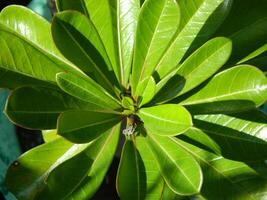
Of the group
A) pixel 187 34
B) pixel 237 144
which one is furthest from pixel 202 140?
pixel 187 34

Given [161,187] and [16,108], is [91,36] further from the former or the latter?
[161,187]

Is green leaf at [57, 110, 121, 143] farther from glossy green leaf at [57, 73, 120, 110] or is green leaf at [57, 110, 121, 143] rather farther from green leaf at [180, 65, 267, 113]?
green leaf at [180, 65, 267, 113]

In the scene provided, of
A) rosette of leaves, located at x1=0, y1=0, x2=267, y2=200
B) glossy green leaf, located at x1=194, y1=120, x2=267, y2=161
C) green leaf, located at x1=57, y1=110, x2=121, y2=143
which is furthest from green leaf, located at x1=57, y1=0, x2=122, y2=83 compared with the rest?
glossy green leaf, located at x1=194, y1=120, x2=267, y2=161

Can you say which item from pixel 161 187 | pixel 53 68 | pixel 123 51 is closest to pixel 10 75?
pixel 53 68

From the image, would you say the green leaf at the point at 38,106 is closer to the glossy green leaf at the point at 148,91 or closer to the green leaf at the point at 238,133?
the glossy green leaf at the point at 148,91

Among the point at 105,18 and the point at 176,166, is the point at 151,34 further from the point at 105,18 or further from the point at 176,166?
the point at 176,166

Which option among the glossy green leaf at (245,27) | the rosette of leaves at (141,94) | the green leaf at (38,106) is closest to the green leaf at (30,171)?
the rosette of leaves at (141,94)
